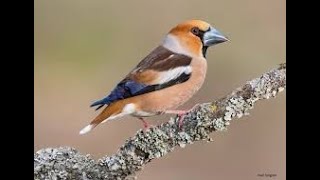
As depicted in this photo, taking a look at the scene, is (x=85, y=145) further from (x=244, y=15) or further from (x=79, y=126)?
(x=244, y=15)

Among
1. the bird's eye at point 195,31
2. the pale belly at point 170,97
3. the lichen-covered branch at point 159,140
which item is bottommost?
the lichen-covered branch at point 159,140

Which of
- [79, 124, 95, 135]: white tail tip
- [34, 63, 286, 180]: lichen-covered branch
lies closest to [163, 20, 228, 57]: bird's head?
[34, 63, 286, 180]: lichen-covered branch

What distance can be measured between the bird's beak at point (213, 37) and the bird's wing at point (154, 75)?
71mm

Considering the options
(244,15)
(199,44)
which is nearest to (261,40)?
(244,15)

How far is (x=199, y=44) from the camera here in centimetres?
217

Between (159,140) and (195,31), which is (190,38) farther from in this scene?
(159,140)

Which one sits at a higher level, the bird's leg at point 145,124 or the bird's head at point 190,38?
the bird's head at point 190,38

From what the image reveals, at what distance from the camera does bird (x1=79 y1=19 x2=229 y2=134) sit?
6.82 feet

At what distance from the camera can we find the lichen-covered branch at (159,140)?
2.00 m

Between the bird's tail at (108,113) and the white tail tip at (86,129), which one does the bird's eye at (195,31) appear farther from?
the white tail tip at (86,129)

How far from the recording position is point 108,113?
208cm

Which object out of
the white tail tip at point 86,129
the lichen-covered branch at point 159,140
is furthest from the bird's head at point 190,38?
the white tail tip at point 86,129

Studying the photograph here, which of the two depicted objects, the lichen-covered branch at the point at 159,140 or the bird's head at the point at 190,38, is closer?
the lichen-covered branch at the point at 159,140

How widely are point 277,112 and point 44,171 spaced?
792 mm
